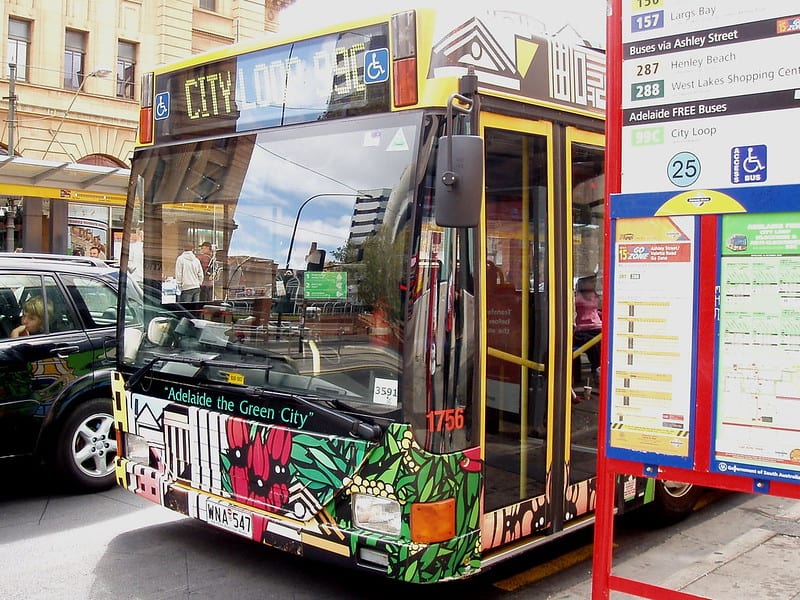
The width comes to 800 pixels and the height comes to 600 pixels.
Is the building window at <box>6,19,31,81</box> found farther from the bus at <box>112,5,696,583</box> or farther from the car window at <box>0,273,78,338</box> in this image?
the bus at <box>112,5,696,583</box>

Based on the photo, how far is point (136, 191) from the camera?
207 inches

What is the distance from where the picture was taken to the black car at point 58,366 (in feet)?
20.2

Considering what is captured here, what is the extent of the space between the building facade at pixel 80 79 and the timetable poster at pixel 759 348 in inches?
875

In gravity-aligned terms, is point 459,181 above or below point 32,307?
above

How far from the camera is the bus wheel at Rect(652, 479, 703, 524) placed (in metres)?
5.77

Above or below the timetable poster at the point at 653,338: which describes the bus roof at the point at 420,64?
above

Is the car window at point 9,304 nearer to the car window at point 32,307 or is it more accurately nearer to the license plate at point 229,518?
the car window at point 32,307

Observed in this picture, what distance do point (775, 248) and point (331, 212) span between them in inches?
80.2

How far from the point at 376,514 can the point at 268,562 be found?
1404mm

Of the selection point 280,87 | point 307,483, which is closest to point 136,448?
point 307,483

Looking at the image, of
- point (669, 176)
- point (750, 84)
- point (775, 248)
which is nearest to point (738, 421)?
point (775, 248)

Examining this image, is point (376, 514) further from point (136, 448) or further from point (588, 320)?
point (136, 448)

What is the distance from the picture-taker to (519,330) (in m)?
4.61

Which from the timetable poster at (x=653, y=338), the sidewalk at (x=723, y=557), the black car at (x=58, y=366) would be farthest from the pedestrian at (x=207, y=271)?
the sidewalk at (x=723, y=557)
